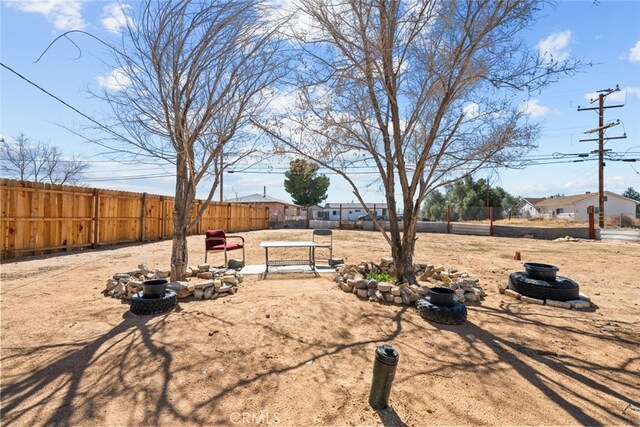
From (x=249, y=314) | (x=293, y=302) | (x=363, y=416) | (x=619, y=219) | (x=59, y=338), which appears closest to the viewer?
(x=363, y=416)

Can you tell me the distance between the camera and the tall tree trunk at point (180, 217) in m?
4.59

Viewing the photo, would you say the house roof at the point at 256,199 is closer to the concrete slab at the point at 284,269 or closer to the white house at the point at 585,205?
the concrete slab at the point at 284,269

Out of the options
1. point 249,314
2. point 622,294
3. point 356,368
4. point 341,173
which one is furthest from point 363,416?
point 622,294

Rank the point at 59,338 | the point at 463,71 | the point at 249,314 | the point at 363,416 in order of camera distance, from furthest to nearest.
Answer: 1. the point at 463,71
2. the point at 249,314
3. the point at 59,338
4. the point at 363,416

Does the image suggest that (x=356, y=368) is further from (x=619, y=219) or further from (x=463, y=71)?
(x=619, y=219)

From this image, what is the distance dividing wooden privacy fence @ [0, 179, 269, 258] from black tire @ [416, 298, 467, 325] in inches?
241

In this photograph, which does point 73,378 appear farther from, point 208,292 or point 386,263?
point 386,263

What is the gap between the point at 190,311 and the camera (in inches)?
139

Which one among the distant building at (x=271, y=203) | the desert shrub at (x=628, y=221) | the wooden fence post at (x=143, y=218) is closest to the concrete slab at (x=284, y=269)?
the wooden fence post at (x=143, y=218)

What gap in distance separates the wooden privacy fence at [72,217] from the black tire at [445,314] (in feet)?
20.1

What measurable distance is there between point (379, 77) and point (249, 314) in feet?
12.3

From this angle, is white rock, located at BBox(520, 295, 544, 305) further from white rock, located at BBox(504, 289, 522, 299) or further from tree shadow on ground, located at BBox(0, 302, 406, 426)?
tree shadow on ground, located at BBox(0, 302, 406, 426)

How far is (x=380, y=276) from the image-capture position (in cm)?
523

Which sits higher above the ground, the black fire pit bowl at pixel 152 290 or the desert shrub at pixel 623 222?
the desert shrub at pixel 623 222
